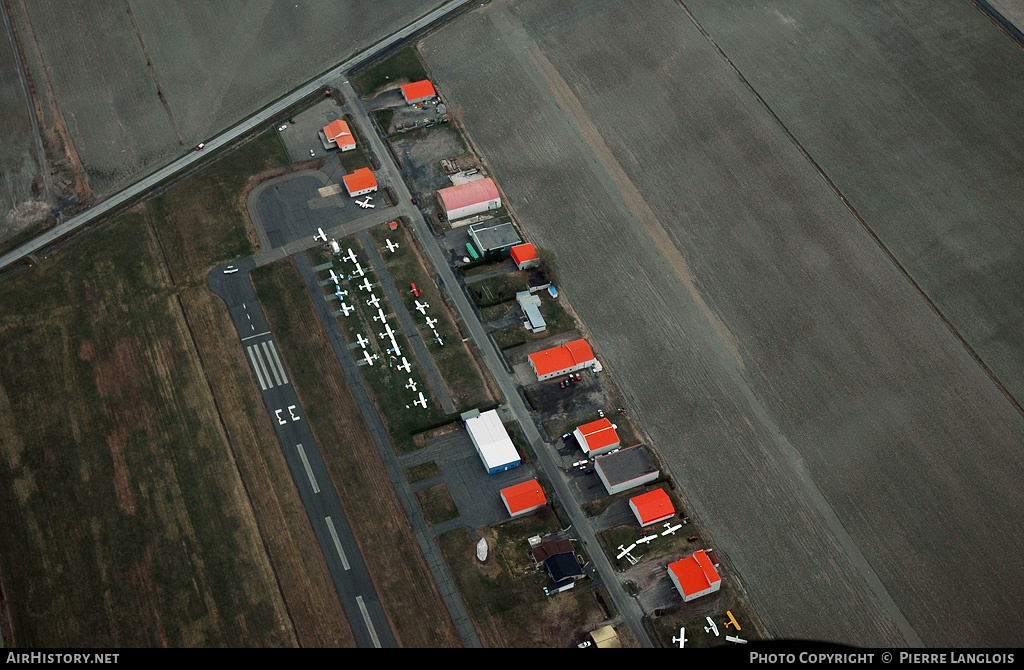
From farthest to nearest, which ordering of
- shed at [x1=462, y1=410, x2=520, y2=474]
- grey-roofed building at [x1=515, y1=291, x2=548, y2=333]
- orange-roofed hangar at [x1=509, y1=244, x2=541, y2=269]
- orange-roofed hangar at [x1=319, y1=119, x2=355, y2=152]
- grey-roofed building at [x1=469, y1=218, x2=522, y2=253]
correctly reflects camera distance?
orange-roofed hangar at [x1=319, y1=119, x2=355, y2=152] → grey-roofed building at [x1=469, y1=218, x2=522, y2=253] → orange-roofed hangar at [x1=509, y1=244, x2=541, y2=269] → grey-roofed building at [x1=515, y1=291, x2=548, y2=333] → shed at [x1=462, y1=410, x2=520, y2=474]

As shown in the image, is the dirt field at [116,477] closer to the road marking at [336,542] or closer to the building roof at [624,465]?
the road marking at [336,542]

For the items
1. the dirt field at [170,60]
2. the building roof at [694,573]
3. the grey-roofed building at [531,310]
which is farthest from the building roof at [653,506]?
the dirt field at [170,60]

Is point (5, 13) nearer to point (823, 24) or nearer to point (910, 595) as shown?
point (823, 24)

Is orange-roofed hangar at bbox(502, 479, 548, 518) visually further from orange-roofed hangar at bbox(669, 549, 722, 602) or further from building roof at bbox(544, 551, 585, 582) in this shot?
orange-roofed hangar at bbox(669, 549, 722, 602)

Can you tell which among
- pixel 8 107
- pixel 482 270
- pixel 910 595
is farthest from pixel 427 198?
pixel 910 595

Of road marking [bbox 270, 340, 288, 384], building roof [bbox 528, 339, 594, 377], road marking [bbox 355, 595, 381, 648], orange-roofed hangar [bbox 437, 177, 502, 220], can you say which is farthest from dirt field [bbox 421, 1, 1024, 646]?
road marking [bbox 270, 340, 288, 384]
